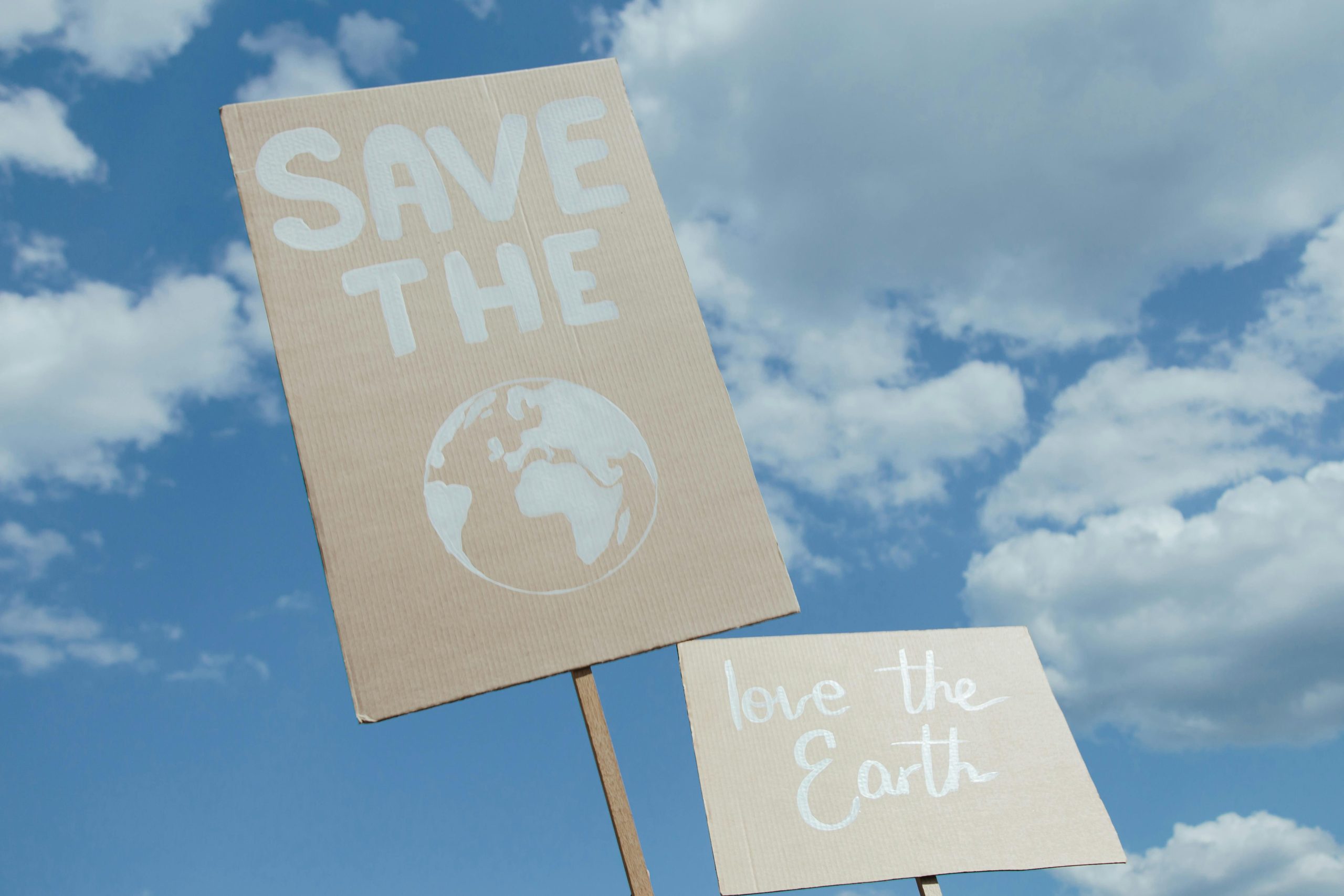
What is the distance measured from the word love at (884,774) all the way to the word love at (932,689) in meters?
0.09

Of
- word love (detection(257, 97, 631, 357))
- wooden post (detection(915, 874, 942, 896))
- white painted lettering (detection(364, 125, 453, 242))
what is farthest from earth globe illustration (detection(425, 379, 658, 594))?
wooden post (detection(915, 874, 942, 896))

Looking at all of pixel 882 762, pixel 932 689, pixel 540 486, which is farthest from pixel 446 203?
pixel 932 689

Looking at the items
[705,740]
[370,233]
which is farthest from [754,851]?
[370,233]

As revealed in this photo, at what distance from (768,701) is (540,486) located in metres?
1.35

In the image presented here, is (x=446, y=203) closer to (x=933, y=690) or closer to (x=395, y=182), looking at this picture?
(x=395, y=182)

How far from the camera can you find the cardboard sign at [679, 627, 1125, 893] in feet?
7.91

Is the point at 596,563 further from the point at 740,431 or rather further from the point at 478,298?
the point at 478,298

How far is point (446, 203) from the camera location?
70.0 inches

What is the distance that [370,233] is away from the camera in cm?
174

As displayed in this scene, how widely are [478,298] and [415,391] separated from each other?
22cm

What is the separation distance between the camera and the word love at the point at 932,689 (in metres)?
2.75

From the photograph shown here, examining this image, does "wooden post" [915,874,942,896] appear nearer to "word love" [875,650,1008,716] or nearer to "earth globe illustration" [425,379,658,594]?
"word love" [875,650,1008,716]

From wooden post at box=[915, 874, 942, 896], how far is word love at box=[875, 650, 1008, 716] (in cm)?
48

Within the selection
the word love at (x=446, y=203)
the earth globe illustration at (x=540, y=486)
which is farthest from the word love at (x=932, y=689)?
the word love at (x=446, y=203)
